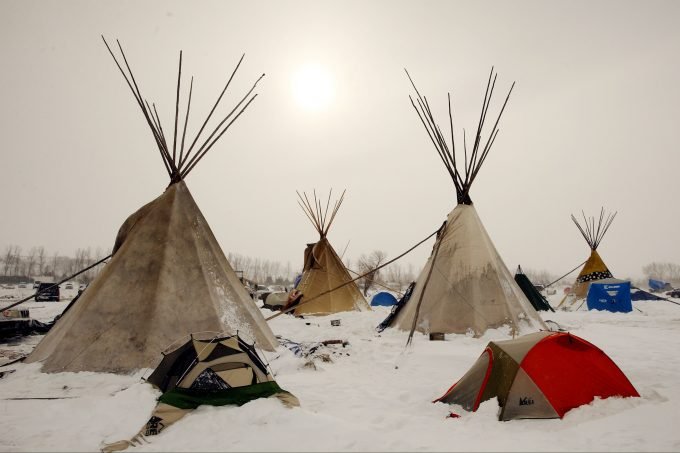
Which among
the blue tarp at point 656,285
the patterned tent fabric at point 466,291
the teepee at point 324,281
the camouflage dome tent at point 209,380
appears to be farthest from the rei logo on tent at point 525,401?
the blue tarp at point 656,285

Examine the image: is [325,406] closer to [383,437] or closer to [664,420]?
[383,437]

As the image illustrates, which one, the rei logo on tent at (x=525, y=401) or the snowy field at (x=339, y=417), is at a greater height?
the rei logo on tent at (x=525, y=401)

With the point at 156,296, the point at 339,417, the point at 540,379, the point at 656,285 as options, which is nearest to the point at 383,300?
the point at 156,296

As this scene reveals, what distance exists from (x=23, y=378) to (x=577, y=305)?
20462 mm

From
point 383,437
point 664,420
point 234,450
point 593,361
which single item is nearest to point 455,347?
point 593,361

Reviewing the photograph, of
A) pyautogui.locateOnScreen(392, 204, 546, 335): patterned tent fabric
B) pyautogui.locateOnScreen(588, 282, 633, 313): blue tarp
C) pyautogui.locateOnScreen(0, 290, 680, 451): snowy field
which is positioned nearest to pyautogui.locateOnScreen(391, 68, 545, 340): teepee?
pyautogui.locateOnScreen(392, 204, 546, 335): patterned tent fabric

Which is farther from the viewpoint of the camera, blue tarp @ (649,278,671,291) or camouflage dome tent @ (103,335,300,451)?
blue tarp @ (649,278,671,291)

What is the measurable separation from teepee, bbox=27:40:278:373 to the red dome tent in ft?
12.7

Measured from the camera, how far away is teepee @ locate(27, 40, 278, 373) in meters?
5.38

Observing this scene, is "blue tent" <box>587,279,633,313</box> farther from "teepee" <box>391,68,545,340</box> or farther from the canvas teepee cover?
"teepee" <box>391,68,545,340</box>

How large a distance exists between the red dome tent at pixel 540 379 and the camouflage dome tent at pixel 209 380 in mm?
2098

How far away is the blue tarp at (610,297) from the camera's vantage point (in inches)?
579

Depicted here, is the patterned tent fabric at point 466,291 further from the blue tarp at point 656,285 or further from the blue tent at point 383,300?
the blue tarp at point 656,285

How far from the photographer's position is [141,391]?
13.9 feet
